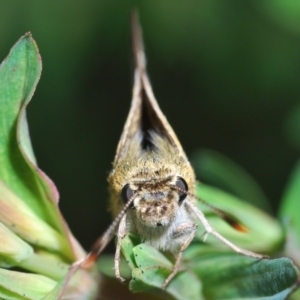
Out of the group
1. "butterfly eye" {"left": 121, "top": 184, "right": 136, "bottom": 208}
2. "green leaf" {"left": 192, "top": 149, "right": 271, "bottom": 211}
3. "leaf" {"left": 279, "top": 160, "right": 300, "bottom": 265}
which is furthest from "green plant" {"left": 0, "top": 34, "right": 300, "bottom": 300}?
"green leaf" {"left": 192, "top": 149, "right": 271, "bottom": 211}

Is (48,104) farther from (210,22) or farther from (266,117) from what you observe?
(266,117)

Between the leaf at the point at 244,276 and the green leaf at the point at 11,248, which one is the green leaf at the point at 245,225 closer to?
the leaf at the point at 244,276

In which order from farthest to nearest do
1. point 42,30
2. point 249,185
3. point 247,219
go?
point 42,30
point 249,185
point 247,219

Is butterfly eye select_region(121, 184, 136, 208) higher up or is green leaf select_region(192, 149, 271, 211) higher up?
butterfly eye select_region(121, 184, 136, 208)

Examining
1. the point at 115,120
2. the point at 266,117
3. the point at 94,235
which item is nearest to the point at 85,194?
the point at 94,235

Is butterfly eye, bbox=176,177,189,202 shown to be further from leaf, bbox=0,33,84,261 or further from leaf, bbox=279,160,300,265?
leaf, bbox=279,160,300,265
